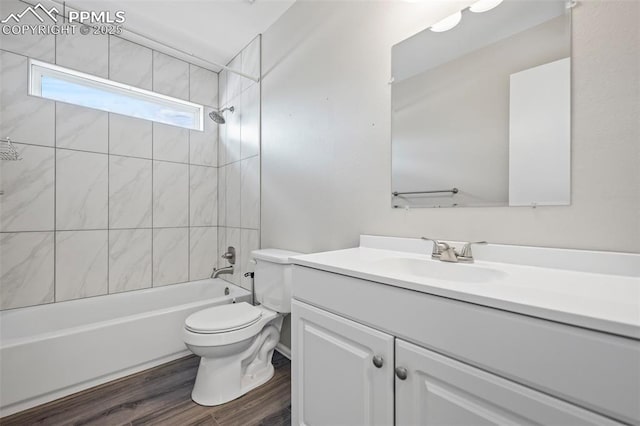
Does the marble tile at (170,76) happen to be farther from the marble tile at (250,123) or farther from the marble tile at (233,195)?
the marble tile at (233,195)

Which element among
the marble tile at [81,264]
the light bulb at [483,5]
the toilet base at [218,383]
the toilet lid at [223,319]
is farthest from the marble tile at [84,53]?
the light bulb at [483,5]

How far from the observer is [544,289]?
0.66 m

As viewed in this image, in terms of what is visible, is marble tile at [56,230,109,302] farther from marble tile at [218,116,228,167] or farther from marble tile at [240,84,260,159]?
marble tile at [240,84,260,159]

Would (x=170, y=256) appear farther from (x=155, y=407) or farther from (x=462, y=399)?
(x=462, y=399)

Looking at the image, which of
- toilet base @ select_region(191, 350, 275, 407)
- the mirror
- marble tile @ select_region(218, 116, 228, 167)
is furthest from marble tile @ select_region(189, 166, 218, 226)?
the mirror

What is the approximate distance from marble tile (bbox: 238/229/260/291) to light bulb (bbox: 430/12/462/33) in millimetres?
1791

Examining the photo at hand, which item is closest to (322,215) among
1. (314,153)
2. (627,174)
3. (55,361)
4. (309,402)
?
(314,153)

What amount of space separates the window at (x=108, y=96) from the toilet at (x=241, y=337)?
1797 millimetres

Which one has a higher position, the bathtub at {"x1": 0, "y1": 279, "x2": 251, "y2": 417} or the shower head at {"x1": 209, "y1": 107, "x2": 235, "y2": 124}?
the shower head at {"x1": 209, "y1": 107, "x2": 235, "y2": 124}

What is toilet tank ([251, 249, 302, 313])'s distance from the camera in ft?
5.46

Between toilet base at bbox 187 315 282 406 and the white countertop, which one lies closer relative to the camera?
the white countertop

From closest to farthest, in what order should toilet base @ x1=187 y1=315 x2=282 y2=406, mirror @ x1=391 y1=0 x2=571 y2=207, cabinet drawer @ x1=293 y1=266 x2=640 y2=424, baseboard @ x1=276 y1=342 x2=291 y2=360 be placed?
cabinet drawer @ x1=293 y1=266 x2=640 y2=424, mirror @ x1=391 y1=0 x2=571 y2=207, toilet base @ x1=187 y1=315 x2=282 y2=406, baseboard @ x1=276 y1=342 x2=291 y2=360

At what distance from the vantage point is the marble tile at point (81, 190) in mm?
2043

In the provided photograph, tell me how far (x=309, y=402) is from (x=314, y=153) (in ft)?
4.42
